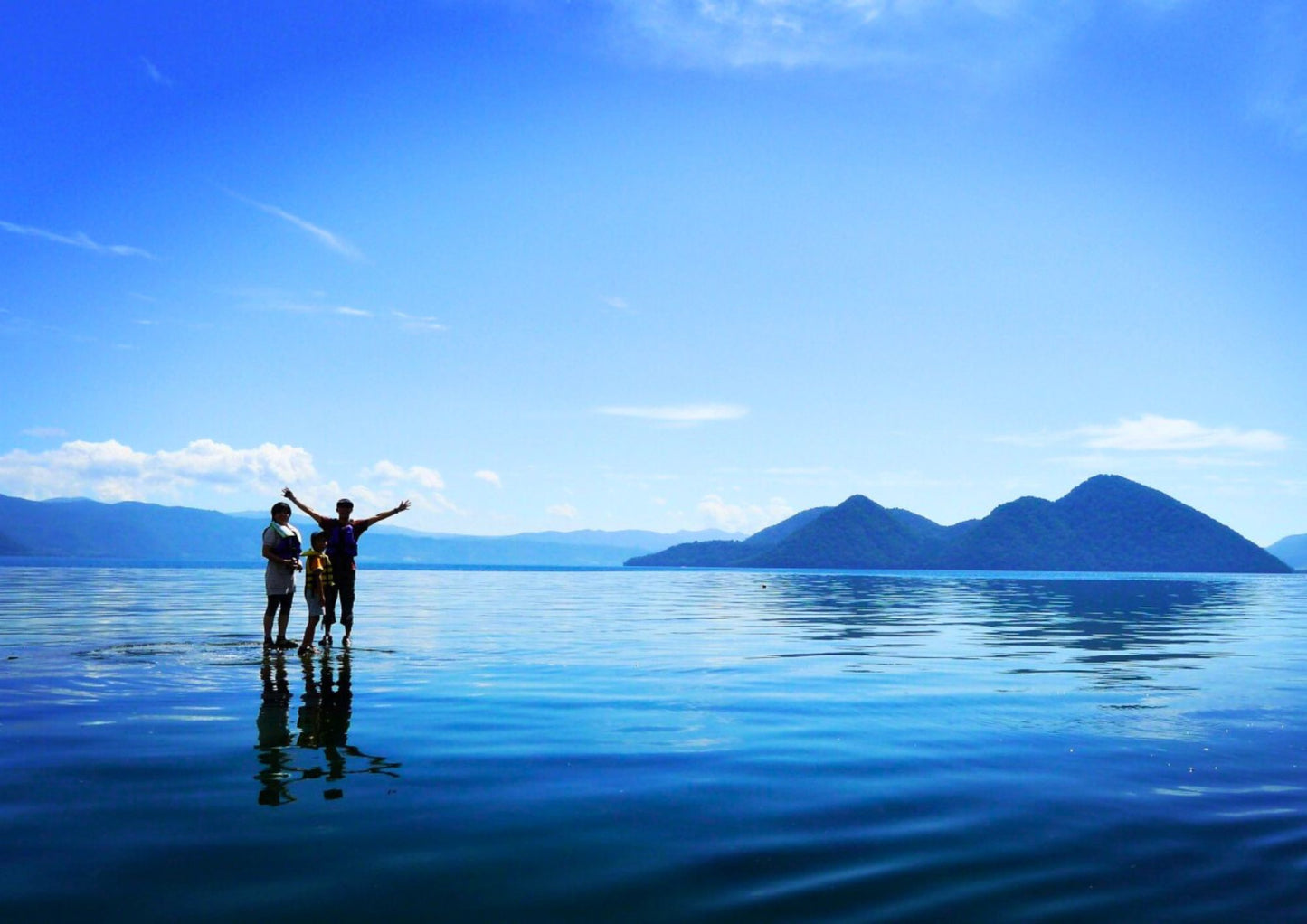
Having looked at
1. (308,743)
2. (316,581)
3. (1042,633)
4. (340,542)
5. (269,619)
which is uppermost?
(340,542)

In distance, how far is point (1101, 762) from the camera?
31.7 ft

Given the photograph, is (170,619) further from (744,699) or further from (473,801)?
(473,801)

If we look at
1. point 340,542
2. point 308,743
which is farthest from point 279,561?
point 308,743

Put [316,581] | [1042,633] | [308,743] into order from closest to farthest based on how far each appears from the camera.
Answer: [308,743], [316,581], [1042,633]

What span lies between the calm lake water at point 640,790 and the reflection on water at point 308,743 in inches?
2.2

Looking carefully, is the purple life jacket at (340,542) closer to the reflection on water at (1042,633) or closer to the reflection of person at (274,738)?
the reflection of person at (274,738)

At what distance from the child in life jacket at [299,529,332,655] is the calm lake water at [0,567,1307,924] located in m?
1.31

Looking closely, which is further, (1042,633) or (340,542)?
(1042,633)

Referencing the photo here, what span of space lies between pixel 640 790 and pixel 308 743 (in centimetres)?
398

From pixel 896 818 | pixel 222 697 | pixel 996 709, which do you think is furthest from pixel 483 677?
pixel 896 818

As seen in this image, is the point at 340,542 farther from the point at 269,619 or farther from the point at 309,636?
the point at 269,619

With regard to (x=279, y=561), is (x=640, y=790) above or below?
below

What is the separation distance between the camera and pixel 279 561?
762 inches

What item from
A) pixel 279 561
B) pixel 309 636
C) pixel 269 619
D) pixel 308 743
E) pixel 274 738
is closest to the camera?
pixel 308 743
